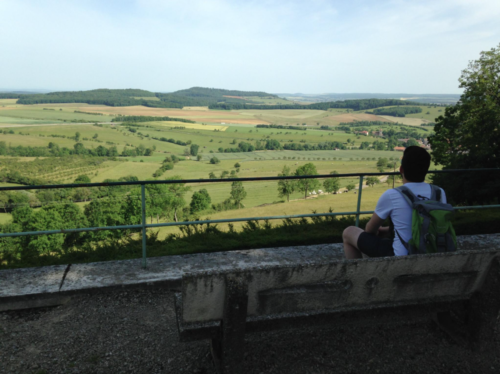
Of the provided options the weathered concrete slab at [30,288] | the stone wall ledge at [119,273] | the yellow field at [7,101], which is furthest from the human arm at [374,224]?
the yellow field at [7,101]

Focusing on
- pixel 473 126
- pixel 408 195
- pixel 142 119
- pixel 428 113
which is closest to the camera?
pixel 408 195

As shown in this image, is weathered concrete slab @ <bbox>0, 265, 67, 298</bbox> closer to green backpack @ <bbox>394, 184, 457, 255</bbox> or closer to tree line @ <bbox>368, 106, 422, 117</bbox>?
green backpack @ <bbox>394, 184, 457, 255</bbox>

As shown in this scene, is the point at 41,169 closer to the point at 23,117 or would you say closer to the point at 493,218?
the point at 23,117

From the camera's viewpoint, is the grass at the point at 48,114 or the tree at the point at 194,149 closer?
the tree at the point at 194,149

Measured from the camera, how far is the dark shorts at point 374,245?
8.91ft

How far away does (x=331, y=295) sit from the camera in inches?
88.7

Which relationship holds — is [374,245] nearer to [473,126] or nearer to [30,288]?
[30,288]

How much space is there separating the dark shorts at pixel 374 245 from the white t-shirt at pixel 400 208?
8cm

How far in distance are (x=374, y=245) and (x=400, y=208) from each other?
0.35 meters

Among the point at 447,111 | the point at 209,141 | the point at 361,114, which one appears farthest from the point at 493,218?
the point at 361,114

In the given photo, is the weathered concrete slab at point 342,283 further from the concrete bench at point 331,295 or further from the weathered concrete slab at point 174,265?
the weathered concrete slab at point 174,265

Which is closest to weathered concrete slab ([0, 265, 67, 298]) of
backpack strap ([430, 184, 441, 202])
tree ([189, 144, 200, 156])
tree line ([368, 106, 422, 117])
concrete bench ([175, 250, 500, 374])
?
concrete bench ([175, 250, 500, 374])

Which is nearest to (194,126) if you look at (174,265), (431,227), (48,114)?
(48,114)

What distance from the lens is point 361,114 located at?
155250mm
